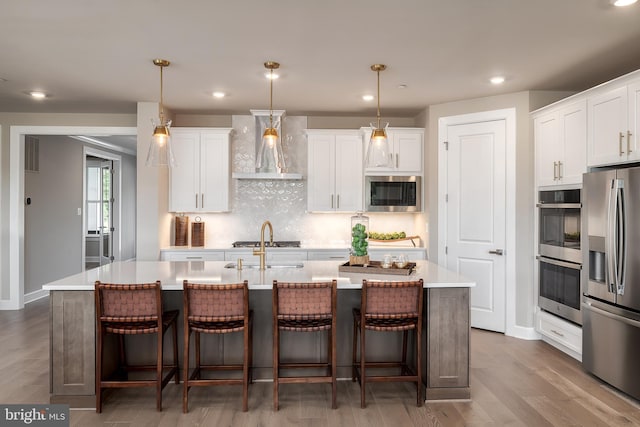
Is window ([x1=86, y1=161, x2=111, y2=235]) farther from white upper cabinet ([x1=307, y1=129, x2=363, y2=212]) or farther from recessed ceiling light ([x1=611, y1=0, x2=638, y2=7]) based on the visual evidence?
recessed ceiling light ([x1=611, y1=0, x2=638, y2=7])

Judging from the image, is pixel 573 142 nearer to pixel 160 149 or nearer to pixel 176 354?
pixel 160 149

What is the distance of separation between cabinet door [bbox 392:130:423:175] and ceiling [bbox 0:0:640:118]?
0.60 meters

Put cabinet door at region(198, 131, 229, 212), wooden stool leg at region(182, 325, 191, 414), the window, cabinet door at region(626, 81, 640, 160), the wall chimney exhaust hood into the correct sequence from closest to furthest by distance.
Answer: wooden stool leg at region(182, 325, 191, 414) → cabinet door at region(626, 81, 640, 160) → the wall chimney exhaust hood → cabinet door at region(198, 131, 229, 212) → the window

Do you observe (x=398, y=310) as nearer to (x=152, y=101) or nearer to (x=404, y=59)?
(x=404, y=59)

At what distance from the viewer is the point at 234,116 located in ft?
19.0

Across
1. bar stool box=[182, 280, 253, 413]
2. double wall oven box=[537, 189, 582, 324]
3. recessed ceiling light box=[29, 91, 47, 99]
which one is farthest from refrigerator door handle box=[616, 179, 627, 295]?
recessed ceiling light box=[29, 91, 47, 99]

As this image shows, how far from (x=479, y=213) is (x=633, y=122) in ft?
6.18

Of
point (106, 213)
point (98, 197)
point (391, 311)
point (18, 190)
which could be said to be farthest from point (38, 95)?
point (106, 213)

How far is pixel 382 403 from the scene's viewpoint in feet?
9.99

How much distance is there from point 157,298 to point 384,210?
132 inches

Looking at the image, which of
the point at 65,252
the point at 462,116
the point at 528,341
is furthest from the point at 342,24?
the point at 65,252

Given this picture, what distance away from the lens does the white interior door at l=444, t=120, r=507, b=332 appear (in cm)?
474

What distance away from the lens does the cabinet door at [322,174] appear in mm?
5566

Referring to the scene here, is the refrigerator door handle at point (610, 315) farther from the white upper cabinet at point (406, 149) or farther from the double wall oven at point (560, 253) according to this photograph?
the white upper cabinet at point (406, 149)
